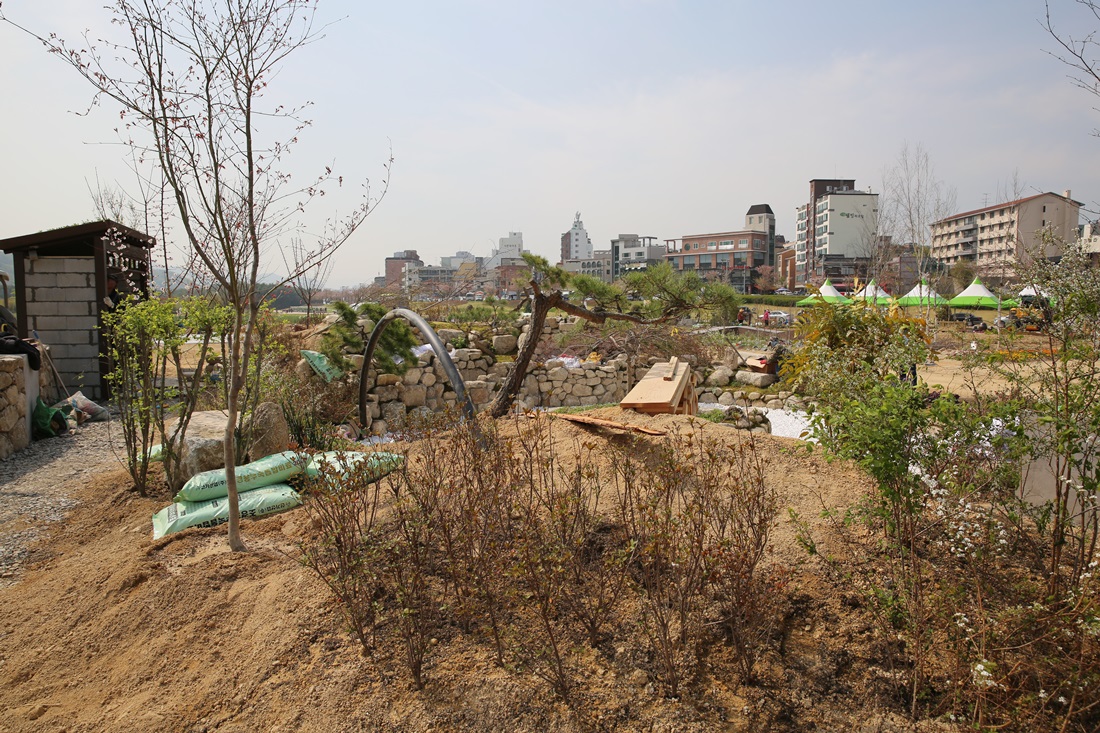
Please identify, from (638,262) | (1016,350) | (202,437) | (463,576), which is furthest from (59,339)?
(638,262)

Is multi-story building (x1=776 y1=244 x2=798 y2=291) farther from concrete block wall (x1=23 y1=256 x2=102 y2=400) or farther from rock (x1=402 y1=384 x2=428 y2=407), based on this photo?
concrete block wall (x1=23 y1=256 x2=102 y2=400)

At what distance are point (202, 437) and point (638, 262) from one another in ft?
240

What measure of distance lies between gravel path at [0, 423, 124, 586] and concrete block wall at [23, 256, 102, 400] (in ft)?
8.53

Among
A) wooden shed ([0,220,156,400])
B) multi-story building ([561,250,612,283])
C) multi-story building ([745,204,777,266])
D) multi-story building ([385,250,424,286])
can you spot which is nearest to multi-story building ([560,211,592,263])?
multi-story building ([561,250,612,283])

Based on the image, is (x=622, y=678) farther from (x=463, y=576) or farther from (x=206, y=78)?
(x=206, y=78)

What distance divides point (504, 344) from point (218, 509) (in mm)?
8496

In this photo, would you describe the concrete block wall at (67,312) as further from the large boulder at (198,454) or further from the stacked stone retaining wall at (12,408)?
the large boulder at (198,454)

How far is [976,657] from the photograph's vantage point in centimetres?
204

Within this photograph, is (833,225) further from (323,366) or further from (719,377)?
(323,366)

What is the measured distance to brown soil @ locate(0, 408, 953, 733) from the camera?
6.70 feet

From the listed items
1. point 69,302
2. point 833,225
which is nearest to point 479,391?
point 69,302

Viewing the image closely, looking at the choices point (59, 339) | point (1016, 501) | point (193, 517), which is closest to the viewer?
point (1016, 501)

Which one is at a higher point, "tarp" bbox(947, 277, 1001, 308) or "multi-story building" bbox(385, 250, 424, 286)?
"multi-story building" bbox(385, 250, 424, 286)

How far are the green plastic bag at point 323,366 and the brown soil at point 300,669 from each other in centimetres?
514
